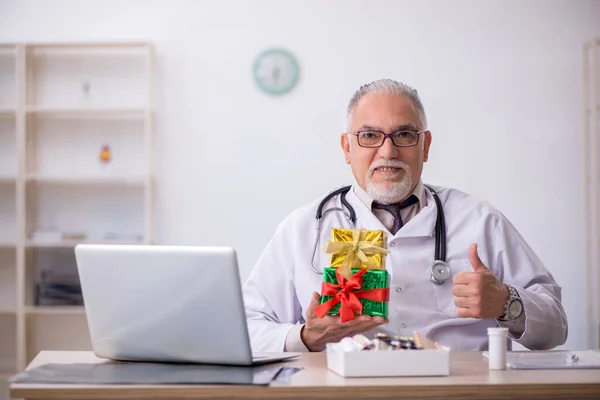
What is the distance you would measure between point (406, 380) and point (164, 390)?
44 cm

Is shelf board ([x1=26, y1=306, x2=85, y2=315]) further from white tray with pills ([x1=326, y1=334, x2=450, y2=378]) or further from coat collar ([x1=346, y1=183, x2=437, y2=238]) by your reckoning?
white tray with pills ([x1=326, y1=334, x2=450, y2=378])

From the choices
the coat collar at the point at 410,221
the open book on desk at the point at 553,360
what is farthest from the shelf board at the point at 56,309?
the open book on desk at the point at 553,360

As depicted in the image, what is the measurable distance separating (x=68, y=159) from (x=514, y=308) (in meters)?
3.23

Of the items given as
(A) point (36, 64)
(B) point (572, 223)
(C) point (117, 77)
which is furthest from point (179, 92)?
(B) point (572, 223)

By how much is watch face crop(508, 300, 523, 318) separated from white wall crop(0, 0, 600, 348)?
2.57 meters

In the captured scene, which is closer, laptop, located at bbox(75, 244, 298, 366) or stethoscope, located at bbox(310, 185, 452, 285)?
laptop, located at bbox(75, 244, 298, 366)

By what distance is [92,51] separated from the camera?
15.1ft

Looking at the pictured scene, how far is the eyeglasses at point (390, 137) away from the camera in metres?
2.43

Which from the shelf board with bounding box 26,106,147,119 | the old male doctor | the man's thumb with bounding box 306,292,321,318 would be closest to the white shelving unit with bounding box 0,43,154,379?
the shelf board with bounding box 26,106,147,119

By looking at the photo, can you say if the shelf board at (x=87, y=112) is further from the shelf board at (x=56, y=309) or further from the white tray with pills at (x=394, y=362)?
the white tray with pills at (x=394, y=362)

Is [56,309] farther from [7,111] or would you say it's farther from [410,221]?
[410,221]

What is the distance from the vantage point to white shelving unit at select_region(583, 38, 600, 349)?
4277 millimetres

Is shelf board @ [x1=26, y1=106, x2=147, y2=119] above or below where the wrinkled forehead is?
above

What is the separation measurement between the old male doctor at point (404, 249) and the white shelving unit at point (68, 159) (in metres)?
2.32
